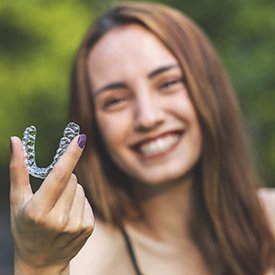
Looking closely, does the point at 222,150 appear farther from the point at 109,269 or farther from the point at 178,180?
the point at 109,269

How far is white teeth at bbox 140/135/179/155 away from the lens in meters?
2.51

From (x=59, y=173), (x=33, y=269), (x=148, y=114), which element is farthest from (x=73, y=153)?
(x=148, y=114)

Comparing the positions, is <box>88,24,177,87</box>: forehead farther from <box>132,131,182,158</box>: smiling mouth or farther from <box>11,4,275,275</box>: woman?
<box>132,131,182,158</box>: smiling mouth

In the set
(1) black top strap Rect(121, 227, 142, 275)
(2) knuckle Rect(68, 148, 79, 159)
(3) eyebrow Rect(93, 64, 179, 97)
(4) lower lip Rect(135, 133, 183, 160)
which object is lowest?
(1) black top strap Rect(121, 227, 142, 275)

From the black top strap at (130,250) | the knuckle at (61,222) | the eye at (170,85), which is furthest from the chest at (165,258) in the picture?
the knuckle at (61,222)

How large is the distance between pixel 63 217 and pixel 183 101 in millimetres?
1081

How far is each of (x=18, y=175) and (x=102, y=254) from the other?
1.02m

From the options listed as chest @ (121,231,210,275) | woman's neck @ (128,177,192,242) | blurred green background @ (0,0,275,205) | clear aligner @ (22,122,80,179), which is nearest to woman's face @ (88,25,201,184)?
woman's neck @ (128,177,192,242)

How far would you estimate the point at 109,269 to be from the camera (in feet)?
8.30

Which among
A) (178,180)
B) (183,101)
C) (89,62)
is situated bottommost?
(178,180)

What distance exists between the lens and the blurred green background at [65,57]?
5145 mm

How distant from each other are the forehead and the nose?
3.7 inches

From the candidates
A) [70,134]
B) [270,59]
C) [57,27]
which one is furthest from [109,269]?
[57,27]

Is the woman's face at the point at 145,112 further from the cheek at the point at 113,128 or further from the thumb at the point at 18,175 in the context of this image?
the thumb at the point at 18,175
